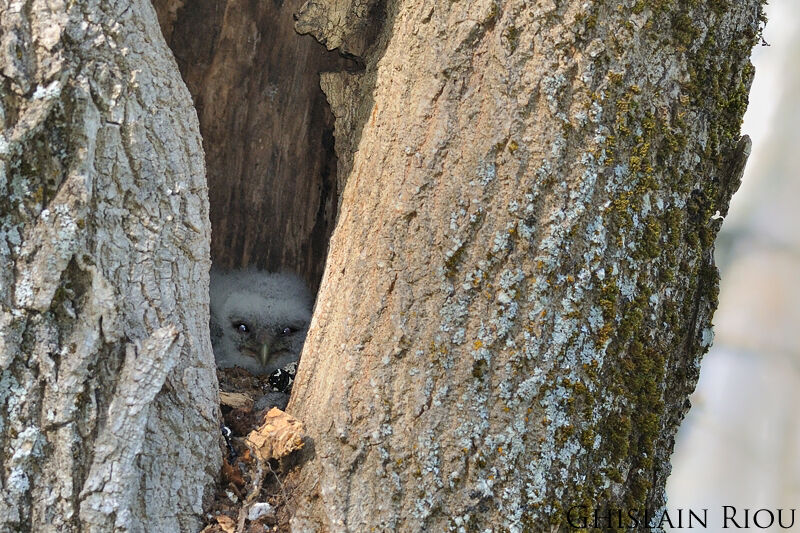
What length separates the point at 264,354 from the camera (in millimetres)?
2539

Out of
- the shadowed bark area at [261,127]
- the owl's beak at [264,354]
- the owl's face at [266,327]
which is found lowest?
the owl's beak at [264,354]

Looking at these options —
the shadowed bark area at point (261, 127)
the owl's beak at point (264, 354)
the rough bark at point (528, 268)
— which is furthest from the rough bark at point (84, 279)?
the owl's beak at point (264, 354)

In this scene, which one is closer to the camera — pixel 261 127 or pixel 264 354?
pixel 261 127

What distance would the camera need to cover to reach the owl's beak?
2.51 metres

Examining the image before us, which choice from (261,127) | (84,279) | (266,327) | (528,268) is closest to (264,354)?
(266,327)

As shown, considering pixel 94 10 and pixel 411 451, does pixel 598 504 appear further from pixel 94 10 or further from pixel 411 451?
pixel 94 10

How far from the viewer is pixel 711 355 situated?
3938mm

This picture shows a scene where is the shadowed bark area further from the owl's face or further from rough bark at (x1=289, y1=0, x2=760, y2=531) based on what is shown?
rough bark at (x1=289, y1=0, x2=760, y2=531)

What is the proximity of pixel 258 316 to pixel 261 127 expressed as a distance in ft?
2.23

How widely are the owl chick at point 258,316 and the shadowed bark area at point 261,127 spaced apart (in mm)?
63

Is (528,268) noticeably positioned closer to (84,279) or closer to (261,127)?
(84,279)

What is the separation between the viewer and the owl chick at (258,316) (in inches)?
100

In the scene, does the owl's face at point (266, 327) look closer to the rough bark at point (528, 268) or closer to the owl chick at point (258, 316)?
the owl chick at point (258, 316)

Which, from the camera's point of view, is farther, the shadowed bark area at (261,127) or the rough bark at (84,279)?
the shadowed bark area at (261,127)
